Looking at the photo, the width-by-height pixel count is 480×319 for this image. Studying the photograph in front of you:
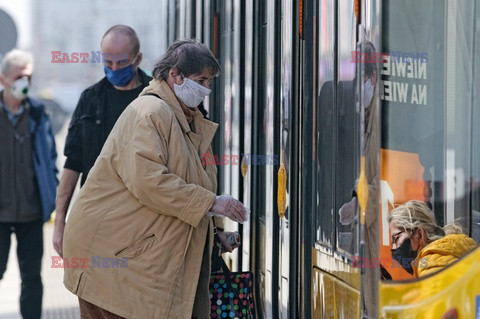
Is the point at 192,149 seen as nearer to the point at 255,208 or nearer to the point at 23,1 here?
the point at 255,208

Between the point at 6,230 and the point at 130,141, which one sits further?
the point at 6,230

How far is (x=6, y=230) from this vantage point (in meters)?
5.25

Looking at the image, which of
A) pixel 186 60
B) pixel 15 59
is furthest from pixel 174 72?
pixel 15 59

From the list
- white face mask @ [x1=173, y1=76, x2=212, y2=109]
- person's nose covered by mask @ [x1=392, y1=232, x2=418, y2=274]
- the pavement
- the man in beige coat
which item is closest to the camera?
person's nose covered by mask @ [x1=392, y1=232, x2=418, y2=274]

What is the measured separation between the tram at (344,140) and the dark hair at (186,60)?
385 mm

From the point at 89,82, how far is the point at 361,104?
10.5ft

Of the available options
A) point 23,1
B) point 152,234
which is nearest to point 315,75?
point 152,234

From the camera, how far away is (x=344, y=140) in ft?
10.7

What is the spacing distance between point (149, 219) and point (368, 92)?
1.11 meters

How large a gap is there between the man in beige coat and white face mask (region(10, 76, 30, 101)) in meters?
2.17

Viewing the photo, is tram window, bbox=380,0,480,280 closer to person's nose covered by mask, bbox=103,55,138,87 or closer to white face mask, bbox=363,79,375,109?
white face mask, bbox=363,79,375,109

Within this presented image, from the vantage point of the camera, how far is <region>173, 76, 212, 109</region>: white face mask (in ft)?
11.4

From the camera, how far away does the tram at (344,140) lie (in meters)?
2.57

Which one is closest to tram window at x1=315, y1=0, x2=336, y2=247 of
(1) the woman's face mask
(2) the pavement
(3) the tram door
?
(3) the tram door
